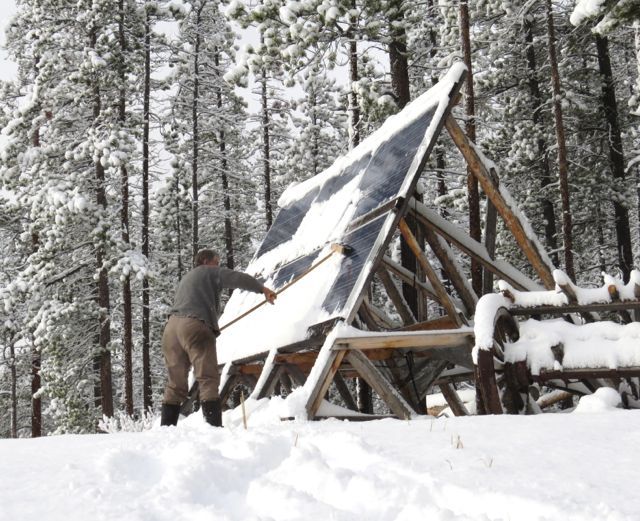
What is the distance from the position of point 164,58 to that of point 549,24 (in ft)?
44.0

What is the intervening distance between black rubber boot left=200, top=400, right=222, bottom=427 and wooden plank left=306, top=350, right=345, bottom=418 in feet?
2.93

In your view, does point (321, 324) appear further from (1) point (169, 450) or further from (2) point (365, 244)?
(1) point (169, 450)

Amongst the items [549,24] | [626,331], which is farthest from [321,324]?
[549,24]

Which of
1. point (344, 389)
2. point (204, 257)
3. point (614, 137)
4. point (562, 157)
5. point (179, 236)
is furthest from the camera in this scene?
point (179, 236)

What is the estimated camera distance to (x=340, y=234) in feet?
26.3

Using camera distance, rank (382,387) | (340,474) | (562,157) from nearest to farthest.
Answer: (340,474), (382,387), (562,157)

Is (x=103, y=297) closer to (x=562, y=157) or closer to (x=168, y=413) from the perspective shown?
(x=562, y=157)

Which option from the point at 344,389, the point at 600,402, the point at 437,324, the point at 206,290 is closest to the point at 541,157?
the point at 344,389

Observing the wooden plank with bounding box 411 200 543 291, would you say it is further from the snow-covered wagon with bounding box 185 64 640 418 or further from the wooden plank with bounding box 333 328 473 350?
the wooden plank with bounding box 333 328 473 350

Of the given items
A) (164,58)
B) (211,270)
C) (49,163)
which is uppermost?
(164,58)

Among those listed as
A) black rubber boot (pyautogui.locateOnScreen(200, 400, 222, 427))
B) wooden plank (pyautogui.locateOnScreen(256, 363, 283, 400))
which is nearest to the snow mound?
black rubber boot (pyautogui.locateOnScreen(200, 400, 222, 427))

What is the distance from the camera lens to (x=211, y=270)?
681cm

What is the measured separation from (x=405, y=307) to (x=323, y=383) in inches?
183

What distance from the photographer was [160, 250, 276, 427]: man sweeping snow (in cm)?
631
